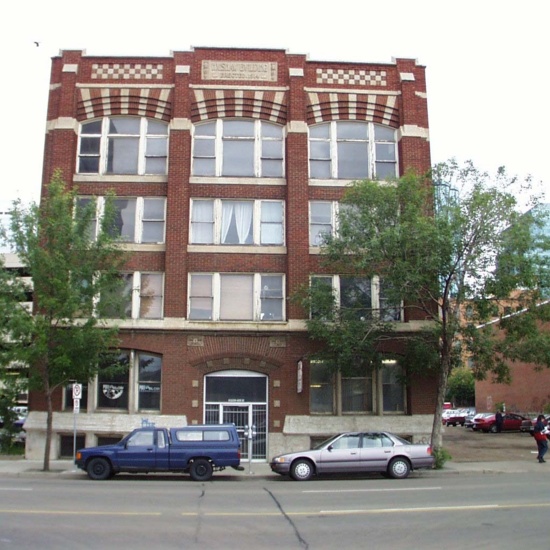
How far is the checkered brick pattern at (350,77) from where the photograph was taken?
89.8 feet

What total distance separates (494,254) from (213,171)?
435 inches

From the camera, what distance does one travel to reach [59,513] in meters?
12.2

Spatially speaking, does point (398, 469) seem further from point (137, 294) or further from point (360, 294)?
point (137, 294)

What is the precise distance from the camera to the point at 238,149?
27.0 metres

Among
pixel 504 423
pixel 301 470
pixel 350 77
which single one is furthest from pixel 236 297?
pixel 504 423

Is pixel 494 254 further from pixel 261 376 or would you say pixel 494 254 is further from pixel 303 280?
pixel 261 376

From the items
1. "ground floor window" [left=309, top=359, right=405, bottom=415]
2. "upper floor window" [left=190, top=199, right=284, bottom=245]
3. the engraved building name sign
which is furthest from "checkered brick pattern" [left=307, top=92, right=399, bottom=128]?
"ground floor window" [left=309, top=359, right=405, bottom=415]

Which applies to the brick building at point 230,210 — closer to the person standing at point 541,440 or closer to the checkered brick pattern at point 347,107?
the checkered brick pattern at point 347,107

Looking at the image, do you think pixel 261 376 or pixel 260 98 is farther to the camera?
pixel 260 98

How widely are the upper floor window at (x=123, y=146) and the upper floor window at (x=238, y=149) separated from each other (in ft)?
4.74

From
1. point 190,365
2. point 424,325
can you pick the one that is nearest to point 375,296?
point 424,325

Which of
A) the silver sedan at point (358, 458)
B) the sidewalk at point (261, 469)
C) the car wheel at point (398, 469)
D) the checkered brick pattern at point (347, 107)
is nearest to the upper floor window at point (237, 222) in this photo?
the checkered brick pattern at point (347, 107)

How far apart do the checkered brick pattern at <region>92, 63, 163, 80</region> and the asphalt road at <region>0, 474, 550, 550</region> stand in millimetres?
16028

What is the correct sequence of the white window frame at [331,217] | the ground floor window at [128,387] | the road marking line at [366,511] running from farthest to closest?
the white window frame at [331,217] → the ground floor window at [128,387] → the road marking line at [366,511]
